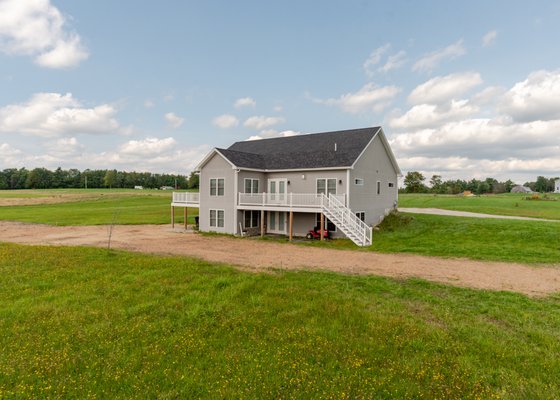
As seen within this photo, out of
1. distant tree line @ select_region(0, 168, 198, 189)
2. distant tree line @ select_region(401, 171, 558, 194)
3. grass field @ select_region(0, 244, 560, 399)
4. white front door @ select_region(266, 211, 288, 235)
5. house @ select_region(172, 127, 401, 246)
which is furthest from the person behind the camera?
distant tree line @ select_region(0, 168, 198, 189)

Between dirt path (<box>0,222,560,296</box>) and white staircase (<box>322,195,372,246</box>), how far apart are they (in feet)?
6.97

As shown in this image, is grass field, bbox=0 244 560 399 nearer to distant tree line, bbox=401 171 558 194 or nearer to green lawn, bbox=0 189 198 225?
green lawn, bbox=0 189 198 225

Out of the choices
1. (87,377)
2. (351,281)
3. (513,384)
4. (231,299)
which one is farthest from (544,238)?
(87,377)

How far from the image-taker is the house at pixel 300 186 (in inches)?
791

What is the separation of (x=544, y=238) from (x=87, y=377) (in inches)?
823

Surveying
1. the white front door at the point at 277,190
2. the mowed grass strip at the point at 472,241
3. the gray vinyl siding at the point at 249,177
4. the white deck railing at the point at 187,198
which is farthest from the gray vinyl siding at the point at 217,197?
the mowed grass strip at the point at 472,241

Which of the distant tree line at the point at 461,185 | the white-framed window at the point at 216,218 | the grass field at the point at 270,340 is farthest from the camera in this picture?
the distant tree line at the point at 461,185

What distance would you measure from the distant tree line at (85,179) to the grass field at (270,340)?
10669 cm

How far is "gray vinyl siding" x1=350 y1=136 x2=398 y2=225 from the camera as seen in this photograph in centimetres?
2087

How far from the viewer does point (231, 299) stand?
784 centimetres

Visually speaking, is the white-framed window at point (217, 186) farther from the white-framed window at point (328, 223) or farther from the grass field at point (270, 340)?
the grass field at point (270, 340)

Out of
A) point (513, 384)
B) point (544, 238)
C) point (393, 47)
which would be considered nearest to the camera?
point (513, 384)

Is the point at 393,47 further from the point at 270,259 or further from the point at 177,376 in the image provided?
the point at 177,376

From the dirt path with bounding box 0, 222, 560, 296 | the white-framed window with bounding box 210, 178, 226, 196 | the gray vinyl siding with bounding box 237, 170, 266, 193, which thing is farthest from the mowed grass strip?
the white-framed window with bounding box 210, 178, 226, 196
